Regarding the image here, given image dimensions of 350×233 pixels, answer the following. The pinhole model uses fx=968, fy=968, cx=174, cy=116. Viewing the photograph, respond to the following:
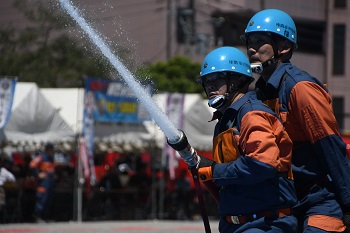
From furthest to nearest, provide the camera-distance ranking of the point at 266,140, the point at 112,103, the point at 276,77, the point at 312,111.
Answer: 1. the point at 112,103
2. the point at 276,77
3. the point at 312,111
4. the point at 266,140

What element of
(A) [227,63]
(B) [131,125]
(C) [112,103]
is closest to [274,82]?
(A) [227,63]

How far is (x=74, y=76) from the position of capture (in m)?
31.3

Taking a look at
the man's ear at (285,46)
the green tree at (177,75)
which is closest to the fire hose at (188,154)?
the man's ear at (285,46)

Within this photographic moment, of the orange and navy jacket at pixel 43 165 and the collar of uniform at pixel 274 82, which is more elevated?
the collar of uniform at pixel 274 82

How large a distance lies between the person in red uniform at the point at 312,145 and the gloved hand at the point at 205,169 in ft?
1.53

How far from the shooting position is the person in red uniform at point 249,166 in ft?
16.9

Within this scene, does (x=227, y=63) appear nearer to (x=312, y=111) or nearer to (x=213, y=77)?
(x=213, y=77)

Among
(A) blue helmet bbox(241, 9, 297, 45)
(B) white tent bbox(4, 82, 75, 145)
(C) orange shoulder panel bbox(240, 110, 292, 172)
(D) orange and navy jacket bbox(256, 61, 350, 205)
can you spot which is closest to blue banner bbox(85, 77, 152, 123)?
(B) white tent bbox(4, 82, 75, 145)

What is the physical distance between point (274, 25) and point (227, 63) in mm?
419

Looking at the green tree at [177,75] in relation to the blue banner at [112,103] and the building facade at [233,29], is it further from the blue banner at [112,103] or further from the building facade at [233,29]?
the blue banner at [112,103]

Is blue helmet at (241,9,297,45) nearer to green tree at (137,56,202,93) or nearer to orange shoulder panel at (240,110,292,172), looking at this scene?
orange shoulder panel at (240,110,292,172)

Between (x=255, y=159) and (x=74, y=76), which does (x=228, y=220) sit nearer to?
(x=255, y=159)

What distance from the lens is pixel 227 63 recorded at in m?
5.63

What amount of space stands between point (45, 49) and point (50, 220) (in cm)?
713
